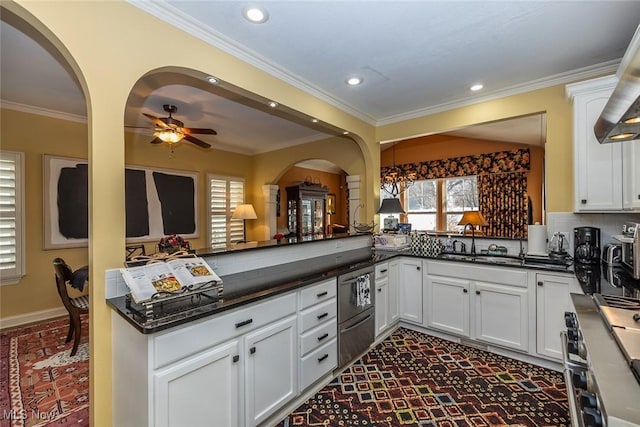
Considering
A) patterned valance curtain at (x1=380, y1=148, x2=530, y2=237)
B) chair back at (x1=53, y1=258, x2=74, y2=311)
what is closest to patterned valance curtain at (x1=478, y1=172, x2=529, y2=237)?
patterned valance curtain at (x1=380, y1=148, x2=530, y2=237)

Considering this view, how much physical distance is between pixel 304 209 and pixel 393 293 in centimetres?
393

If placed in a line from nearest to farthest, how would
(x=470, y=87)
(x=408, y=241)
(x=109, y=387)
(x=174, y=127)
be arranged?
1. (x=109, y=387)
2. (x=470, y=87)
3. (x=174, y=127)
4. (x=408, y=241)

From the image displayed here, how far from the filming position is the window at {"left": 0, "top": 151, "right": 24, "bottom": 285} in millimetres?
3471

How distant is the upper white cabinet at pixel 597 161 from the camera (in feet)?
7.57

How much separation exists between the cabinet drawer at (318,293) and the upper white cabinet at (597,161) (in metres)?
2.35

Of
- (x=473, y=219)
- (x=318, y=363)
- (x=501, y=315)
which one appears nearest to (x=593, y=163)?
(x=473, y=219)

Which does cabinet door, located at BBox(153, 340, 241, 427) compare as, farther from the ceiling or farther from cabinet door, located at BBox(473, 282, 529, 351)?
cabinet door, located at BBox(473, 282, 529, 351)

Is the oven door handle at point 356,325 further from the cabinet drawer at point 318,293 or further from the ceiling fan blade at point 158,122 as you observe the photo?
the ceiling fan blade at point 158,122

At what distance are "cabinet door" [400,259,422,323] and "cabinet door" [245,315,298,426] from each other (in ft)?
6.00

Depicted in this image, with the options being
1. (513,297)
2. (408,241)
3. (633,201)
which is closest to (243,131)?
(408,241)

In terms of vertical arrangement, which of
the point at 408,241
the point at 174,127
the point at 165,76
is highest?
the point at 165,76

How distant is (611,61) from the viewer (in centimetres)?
254

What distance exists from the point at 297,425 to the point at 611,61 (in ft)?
13.2

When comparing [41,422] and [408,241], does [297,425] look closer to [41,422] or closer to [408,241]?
[41,422]
